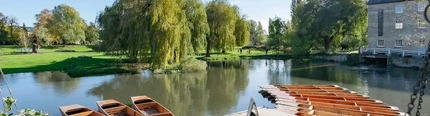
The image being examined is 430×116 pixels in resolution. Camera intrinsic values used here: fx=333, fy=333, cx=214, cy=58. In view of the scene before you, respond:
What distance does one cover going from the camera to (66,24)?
59.1 metres

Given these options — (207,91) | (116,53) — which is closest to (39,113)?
(207,91)

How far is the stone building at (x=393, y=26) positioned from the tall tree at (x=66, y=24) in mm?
46839

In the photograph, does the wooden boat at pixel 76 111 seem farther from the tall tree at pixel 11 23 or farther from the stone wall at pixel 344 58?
the tall tree at pixel 11 23

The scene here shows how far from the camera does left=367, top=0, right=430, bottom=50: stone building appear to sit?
28516mm

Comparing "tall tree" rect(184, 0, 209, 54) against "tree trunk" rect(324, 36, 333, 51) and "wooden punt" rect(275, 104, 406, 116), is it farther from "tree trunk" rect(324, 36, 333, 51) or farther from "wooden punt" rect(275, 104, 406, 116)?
"wooden punt" rect(275, 104, 406, 116)

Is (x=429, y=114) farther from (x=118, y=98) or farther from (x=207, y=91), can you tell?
→ (x=118, y=98)

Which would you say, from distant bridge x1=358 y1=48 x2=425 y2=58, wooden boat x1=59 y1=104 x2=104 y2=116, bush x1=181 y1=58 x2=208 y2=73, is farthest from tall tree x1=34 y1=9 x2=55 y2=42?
wooden boat x1=59 y1=104 x2=104 y2=116

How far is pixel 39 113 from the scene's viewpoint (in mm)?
4426

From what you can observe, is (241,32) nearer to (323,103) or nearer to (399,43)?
(399,43)

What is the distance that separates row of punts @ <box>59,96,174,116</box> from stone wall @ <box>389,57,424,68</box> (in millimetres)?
21810

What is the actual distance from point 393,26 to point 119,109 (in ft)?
90.7

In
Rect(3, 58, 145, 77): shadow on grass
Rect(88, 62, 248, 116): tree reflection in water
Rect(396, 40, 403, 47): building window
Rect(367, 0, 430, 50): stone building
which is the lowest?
Rect(88, 62, 248, 116): tree reflection in water

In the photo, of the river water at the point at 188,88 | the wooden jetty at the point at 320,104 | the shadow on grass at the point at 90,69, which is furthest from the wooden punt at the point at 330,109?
the shadow on grass at the point at 90,69

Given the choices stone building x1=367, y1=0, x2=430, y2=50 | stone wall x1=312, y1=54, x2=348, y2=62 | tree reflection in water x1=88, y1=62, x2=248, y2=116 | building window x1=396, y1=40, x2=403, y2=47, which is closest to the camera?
tree reflection in water x1=88, y1=62, x2=248, y2=116
